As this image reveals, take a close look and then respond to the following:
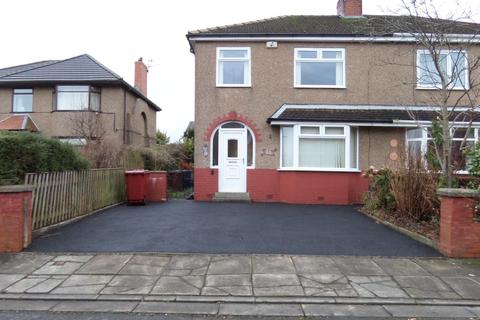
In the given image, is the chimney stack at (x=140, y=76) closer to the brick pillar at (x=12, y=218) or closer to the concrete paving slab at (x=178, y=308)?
the brick pillar at (x=12, y=218)

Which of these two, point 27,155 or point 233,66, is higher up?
point 233,66

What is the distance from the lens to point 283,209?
41.1ft

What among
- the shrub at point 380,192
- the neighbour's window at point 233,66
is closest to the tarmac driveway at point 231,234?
the shrub at point 380,192

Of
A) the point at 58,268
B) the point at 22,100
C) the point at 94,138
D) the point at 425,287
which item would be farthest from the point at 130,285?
the point at 22,100

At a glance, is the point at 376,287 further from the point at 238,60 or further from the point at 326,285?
the point at 238,60

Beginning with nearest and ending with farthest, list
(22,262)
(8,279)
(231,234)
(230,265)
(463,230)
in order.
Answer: (8,279) < (230,265) < (22,262) < (463,230) < (231,234)

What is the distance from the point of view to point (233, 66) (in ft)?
49.6

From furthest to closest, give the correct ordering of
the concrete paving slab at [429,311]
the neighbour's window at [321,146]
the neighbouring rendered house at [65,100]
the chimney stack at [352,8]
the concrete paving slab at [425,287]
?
the neighbouring rendered house at [65,100] → the chimney stack at [352,8] → the neighbour's window at [321,146] → the concrete paving slab at [425,287] → the concrete paving slab at [429,311]

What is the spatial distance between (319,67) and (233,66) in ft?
10.3

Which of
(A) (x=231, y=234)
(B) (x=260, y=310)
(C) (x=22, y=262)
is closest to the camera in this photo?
(B) (x=260, y=310)

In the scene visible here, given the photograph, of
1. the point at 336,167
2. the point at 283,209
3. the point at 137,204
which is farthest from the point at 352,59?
the point at 137,204

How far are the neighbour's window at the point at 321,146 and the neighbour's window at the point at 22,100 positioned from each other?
14659mm

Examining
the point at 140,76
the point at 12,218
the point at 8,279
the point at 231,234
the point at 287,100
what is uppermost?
the point at 140,76

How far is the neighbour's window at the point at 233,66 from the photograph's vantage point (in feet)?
49.3
